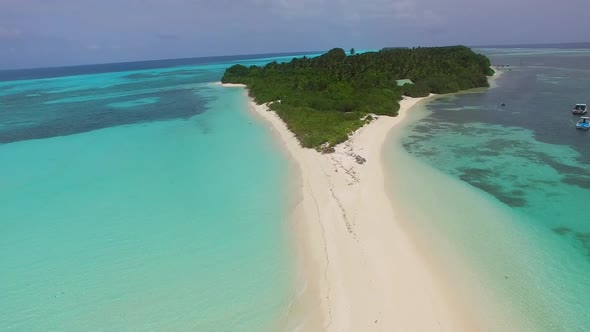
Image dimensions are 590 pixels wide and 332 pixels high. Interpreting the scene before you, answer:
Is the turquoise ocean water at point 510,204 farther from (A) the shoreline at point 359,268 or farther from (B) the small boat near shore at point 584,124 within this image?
(A) the shoreline at point 359,268

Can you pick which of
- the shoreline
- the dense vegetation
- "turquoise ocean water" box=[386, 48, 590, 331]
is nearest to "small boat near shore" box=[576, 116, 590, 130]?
"turquoise ocean water" box=[386, 48, 590, 331]

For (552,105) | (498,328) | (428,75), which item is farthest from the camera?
(428,75)

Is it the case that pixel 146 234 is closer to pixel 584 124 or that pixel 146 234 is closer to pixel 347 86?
pixel 584 124

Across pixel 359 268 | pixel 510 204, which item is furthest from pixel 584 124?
pixel 359 268

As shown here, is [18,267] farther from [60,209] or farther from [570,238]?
[570,238]

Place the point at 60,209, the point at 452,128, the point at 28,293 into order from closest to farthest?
the point at 28,293, the point at 60,209, the point at 452,128

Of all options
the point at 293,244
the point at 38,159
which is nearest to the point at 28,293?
the point at 293,244
